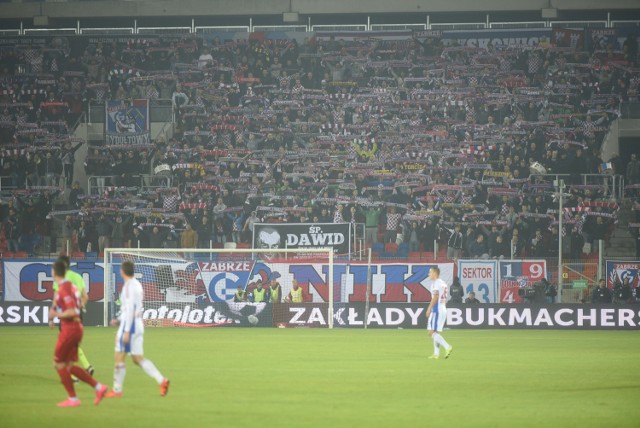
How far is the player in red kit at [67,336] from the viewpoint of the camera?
46.3 ft

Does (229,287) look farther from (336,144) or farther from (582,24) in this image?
(582,24)

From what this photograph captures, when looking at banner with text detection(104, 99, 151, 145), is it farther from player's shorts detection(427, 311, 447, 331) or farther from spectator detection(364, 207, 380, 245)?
player's shorts detection(427, 311, 447, 331)

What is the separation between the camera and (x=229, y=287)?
36.6m

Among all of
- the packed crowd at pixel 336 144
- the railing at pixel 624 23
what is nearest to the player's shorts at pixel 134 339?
the packed crowd at pixel 336 144

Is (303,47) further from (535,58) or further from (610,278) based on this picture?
(610,278)

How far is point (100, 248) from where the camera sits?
39.0 meters

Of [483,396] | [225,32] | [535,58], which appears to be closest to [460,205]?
[535,58]

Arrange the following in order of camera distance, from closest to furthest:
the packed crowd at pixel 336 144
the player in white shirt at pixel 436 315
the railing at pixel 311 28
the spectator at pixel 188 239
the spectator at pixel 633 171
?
the player in white shirt at pixel 436 315, the spectator at pixel 188 239, the packed crowd at pixel 336 144, the spectator at pixel 633 171, the railing at pixel 311 28

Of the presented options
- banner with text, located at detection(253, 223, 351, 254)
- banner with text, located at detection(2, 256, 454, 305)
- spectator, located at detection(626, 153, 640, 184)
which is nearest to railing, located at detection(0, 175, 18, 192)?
banner with text, located at detection(2, 256, 454, 305)

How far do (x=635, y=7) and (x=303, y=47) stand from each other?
53.8ft

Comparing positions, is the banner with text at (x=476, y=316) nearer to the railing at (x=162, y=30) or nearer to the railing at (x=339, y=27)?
the railing at (x=339, y=27)

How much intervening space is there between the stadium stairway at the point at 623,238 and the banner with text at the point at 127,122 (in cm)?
2101

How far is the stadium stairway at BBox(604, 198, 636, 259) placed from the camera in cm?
3962

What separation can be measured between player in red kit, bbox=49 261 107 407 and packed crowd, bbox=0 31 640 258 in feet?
80.8
